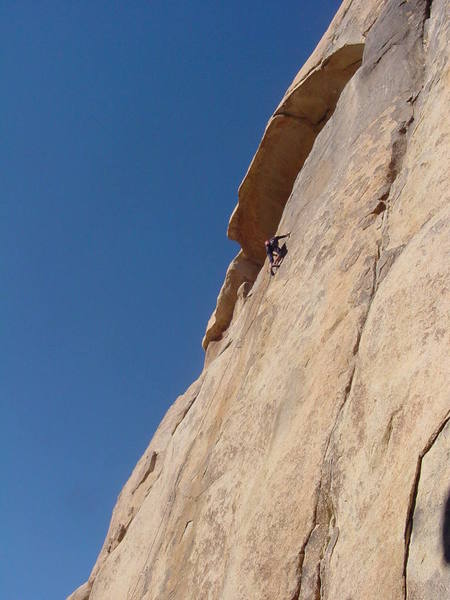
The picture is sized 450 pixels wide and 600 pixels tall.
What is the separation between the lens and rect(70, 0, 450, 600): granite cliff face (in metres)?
6.10

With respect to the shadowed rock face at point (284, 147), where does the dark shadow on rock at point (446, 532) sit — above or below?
below

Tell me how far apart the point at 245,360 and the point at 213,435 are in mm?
1432

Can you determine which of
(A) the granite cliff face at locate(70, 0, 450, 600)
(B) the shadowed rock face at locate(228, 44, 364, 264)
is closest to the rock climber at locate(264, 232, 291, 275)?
(A) the granite cliff face at locate(70, 0, 450, 600)

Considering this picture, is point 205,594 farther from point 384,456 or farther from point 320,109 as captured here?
point 320,109

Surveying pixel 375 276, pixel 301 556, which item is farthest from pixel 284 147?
pixel 301 556

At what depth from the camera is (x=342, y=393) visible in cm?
779

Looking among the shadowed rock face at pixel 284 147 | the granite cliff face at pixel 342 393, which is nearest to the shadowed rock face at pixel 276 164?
the shadowed rock face at pixel 284 147

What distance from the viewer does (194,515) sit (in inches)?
406

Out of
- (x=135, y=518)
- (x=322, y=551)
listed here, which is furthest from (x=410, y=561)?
(x=135, y=518)

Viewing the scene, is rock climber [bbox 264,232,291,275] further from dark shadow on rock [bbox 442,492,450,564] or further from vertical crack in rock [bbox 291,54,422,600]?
dark shadow on rock [bbox 442,492,450,564]

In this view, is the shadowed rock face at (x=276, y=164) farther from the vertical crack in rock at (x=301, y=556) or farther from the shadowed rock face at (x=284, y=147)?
the vertical crack in rock at (x=301, y=556)

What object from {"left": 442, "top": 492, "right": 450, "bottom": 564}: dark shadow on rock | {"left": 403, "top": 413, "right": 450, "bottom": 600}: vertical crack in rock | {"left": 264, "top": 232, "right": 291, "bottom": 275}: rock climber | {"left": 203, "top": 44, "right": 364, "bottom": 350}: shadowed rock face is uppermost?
{"left": 203, "top": 44, "right": 364, "bottom": 350}: shadowed rock face

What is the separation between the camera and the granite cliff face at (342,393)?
6102 mm

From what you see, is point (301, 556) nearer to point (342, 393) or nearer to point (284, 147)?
point (342, 393)
